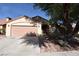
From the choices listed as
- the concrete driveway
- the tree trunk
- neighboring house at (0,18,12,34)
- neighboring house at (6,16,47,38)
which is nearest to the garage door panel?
neighboring house at (6,16,47,38)

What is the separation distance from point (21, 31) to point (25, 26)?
10.0 inches

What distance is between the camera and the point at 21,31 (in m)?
7.73

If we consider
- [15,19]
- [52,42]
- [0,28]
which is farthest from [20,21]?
[52,42]

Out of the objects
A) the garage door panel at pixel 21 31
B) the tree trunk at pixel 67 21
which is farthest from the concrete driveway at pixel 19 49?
the tree trunk at pixel 67 21

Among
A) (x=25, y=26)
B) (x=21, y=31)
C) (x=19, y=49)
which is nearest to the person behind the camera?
(x=19, y=49)

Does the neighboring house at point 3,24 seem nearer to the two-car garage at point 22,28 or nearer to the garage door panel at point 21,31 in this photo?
the two-car garage at point 22,28

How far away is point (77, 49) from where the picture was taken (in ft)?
25.2

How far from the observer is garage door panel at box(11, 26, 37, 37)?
294 inches

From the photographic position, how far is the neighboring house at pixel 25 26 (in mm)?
7418

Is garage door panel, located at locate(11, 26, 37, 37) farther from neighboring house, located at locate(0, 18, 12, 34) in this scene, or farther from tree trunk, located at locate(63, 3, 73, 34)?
tree trunk, located at locate(63, 3, 73, 34)

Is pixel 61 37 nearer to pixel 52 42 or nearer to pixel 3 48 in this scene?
pixel 52 42

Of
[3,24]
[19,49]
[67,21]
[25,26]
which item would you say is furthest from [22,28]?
[67,21]

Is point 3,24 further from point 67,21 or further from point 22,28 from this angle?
point 67,21

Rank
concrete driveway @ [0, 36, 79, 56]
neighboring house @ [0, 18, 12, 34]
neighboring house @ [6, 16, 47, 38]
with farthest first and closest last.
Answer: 1. neighboring house @ [6, 16, 47, 38]
2. neighboring house @ [0, 18, 12, 34]
3. concrete driveway @ [0, 36, 79, 56]
